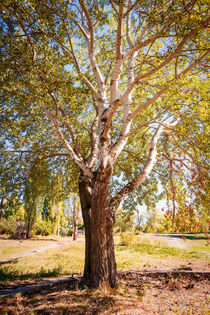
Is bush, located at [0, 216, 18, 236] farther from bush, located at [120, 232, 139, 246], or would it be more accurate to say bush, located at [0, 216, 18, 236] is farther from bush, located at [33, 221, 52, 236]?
bush, located at [120, 232, 139, 246]

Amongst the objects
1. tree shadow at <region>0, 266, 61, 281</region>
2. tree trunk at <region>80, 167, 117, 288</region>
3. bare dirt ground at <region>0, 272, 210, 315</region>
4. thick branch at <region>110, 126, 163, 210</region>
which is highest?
thick branch at <region>110, 126, 163, 210</region>

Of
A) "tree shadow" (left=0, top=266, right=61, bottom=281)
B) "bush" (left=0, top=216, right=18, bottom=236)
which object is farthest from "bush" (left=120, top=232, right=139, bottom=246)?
"bush" (left=0, top=216, right=18, bottom=236)

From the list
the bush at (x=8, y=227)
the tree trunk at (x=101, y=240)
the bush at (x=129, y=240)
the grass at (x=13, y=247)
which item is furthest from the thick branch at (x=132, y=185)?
the bush at (x=8, y=227)

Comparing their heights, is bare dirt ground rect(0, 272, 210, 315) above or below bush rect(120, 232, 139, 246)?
above

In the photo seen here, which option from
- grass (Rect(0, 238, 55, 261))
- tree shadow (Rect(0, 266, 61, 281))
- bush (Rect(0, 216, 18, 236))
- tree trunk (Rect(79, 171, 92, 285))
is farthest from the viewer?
bush (Rect(0, 216, 18, 236))

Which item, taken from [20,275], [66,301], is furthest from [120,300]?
[20,275]

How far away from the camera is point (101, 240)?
4395 mm

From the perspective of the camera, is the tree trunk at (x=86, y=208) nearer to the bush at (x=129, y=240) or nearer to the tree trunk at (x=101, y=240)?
the tree trunk at (x=101, y=240)

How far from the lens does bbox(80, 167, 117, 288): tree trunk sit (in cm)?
430

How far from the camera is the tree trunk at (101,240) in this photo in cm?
430

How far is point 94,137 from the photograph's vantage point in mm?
6887

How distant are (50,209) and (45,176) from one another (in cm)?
1886

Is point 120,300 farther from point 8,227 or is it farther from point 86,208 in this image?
point 8,227

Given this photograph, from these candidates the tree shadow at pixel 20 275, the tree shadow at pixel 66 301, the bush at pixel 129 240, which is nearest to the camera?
the tree shadow at pixel 66 301
